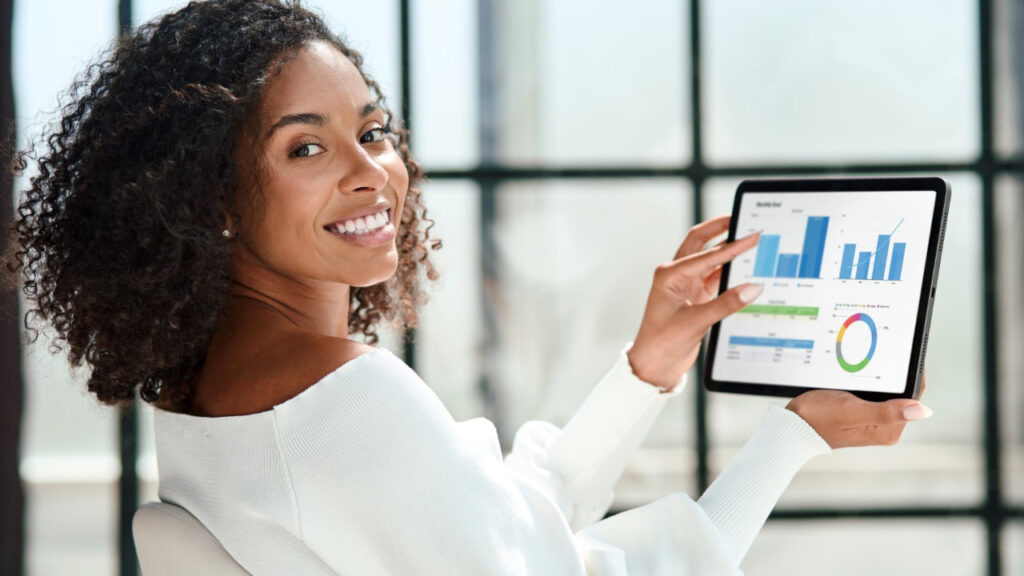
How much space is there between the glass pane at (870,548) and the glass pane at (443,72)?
121 cm

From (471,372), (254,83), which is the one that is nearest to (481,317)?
(471,372)

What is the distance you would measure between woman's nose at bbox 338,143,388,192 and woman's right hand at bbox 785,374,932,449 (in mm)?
591

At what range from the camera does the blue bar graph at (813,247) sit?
1.34m

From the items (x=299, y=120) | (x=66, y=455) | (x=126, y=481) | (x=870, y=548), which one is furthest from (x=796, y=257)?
(x=66, y=455)

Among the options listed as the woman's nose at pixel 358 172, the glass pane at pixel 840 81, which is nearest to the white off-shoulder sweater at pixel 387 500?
the woman's nose at pixel 358 172

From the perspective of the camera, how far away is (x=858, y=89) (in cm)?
227

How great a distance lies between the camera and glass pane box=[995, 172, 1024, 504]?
2.26 m

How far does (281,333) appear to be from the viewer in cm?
109

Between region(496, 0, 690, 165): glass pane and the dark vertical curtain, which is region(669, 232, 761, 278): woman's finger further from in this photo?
the dark vertical curtain

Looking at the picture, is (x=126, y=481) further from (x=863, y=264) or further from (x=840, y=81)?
(x=840, y=81)

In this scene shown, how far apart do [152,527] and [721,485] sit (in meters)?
0.65

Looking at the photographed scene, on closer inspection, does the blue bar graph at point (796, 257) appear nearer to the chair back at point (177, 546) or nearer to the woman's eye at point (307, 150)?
the woman's eye at point (307, 150)

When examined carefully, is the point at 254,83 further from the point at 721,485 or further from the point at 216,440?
the point at 721,485

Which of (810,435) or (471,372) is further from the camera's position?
(471,372)
